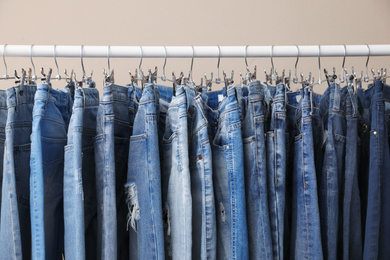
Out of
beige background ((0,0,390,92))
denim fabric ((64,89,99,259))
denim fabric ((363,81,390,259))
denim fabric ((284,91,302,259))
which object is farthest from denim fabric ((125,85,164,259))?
beige background ((0,0,390,92))

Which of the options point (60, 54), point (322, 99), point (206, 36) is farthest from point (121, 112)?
point (206, 36)

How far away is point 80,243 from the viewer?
28.2 inches

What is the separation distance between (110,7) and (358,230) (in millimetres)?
1202

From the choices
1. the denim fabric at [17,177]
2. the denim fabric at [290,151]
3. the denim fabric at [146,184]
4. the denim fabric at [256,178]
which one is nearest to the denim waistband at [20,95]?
the denim fabric at [17,177]

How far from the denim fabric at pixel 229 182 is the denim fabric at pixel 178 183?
0.30 ft

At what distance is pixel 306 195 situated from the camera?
2.58ft

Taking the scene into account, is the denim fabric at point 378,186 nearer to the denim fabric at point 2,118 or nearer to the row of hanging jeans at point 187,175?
the row of hanging jeans at point 187,175

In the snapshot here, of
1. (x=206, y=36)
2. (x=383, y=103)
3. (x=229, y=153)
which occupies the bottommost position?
(x=229, y=153)

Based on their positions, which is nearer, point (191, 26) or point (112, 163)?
point (112, 163)

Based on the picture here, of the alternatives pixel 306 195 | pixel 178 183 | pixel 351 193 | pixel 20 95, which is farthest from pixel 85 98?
pixel 351 193

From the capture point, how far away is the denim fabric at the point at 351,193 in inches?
31.7

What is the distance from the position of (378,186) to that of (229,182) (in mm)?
327

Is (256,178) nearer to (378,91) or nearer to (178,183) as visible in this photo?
(178,183)

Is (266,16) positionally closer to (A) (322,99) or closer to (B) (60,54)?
(A) (322,99)
